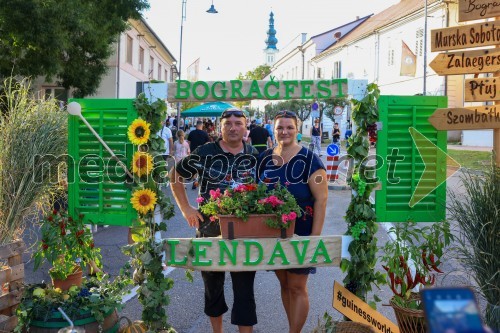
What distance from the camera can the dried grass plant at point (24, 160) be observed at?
4480mm

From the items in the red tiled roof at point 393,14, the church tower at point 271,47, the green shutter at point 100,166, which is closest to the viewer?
the green shutter at point 100,166

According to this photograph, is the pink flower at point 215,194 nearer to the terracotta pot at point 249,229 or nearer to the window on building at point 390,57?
the terracotta pot at point 249,229

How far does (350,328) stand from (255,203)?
1.10 meters

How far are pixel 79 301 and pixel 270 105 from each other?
190ft

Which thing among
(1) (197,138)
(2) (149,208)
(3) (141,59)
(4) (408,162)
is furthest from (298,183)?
(3) (141,59)

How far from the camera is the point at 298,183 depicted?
155 inches

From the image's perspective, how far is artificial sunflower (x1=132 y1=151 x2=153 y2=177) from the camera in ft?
12.6

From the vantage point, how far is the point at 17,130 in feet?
15.1

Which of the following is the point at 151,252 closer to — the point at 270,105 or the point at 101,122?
the point at 101,122

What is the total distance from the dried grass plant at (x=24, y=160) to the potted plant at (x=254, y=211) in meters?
1.85

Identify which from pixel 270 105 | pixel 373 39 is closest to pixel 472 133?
pixel 373 39

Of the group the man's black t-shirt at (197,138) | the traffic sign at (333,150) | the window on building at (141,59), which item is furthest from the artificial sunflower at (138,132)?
the window on building at (141,59)

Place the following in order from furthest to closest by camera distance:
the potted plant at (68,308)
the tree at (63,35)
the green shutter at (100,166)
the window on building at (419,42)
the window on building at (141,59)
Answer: the window on building at (419,42)
the window on building at (141,59)
the tree at (63,35)
the green shutter at (100,166)
the potted plant at (68,308)

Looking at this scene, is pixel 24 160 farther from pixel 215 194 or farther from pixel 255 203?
pixel 255 203
